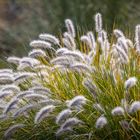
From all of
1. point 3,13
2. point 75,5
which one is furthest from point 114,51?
point 3,13

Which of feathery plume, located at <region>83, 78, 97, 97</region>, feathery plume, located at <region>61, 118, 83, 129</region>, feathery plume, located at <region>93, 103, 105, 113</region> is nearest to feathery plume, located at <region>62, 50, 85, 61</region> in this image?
feathery plume, located at <region>83, 78, 97, 97</region>

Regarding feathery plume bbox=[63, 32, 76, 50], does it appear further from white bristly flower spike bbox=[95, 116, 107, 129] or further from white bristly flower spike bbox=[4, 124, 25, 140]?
white bristly flower spike bbox=[95, 116, 107, 129]

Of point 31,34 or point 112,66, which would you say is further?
point 31,34

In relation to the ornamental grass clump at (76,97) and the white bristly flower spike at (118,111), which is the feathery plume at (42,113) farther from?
the white bristly flower spike at (118,111)

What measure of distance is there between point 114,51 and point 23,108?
36.7 inches

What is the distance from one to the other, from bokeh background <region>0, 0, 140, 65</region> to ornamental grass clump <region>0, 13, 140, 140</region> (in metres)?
4.02

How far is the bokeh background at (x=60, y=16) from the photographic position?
9492 mm

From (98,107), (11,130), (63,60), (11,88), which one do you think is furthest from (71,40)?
(11,130)

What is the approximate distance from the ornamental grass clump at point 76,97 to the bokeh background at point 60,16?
4019 mm

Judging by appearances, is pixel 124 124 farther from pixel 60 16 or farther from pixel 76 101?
pixel 60 16

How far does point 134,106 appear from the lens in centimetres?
384

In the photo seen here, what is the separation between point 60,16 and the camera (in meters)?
10.1

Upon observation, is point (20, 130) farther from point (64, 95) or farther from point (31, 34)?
point (31, 34)

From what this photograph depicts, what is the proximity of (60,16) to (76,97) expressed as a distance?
20.6 feet
